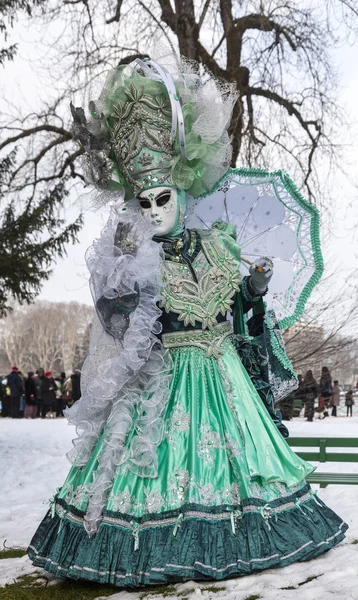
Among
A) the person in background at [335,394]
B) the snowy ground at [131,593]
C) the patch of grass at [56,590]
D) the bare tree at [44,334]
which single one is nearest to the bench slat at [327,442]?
the snowy ground at [131,593]

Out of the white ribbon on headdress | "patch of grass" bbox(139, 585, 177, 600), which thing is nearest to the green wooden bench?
"patch of grass" bbox(139, 585, 177, 600)

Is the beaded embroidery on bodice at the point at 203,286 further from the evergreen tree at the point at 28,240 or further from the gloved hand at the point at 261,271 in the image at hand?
the evergreen tree at the point at 28,240

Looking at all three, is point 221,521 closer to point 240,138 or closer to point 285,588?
point 285,588

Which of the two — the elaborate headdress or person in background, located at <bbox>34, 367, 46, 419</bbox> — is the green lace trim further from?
person in background, located at <bbox>34, 367, 46, 419</bbox>

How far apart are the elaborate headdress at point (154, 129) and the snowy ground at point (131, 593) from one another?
1.97 m

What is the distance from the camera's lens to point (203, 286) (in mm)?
3600

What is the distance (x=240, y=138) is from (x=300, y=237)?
4820mm

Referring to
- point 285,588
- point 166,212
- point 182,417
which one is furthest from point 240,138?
point 285,588

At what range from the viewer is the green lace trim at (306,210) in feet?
13.1

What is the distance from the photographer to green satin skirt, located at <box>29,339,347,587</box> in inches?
115

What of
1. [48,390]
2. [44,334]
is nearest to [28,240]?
[48,390]

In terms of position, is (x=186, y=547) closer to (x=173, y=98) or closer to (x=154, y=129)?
(x=154, y=129)

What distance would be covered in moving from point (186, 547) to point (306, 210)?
6.98ft

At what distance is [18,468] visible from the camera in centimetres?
819
